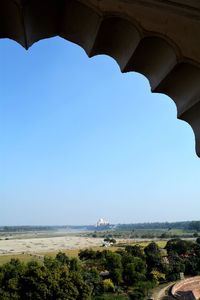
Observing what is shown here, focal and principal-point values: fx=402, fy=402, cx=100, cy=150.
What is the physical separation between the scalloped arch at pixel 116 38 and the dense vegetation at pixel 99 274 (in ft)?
60.4

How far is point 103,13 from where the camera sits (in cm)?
161

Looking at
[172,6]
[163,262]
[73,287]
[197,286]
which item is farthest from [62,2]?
[163,262]

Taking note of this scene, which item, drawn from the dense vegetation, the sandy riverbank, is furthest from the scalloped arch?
the sandy riverbank

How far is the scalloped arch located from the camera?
5.32 ft

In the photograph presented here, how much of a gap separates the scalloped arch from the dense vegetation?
18.4 meters

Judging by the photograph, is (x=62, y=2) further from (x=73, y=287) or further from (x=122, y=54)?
(x=73, y=287)

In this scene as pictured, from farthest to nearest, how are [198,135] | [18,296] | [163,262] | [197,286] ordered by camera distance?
[163,262], [197,286], [18,296], [198,135]

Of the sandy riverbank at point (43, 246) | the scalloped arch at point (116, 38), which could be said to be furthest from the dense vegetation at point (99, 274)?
the sandy riverbank at point (43, 246)

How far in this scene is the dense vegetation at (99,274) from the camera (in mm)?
19031

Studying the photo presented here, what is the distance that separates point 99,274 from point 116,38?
26.5m

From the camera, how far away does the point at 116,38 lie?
170 centimetres

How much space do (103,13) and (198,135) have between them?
2.15ft

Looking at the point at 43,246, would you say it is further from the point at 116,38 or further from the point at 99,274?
the point at 116,38

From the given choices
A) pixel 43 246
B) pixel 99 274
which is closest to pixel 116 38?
pixel 99 274
